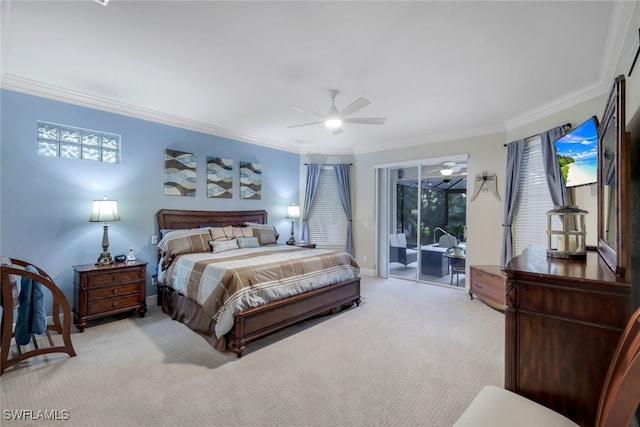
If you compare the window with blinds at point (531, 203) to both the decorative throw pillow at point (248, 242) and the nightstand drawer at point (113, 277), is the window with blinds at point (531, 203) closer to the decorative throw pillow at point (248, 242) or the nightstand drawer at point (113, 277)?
the decorative throw pillow at point (248, 242)

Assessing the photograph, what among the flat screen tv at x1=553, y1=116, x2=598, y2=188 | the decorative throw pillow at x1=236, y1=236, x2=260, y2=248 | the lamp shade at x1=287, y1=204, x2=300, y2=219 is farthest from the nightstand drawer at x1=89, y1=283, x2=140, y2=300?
the flat screen tv at x1=553, y1=116, x2=598, y2=188

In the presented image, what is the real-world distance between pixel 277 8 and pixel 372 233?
191 inches

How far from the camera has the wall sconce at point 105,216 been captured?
3554 millimetres

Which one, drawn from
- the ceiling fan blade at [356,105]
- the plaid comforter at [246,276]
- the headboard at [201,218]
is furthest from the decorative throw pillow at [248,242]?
the ceiling fan blade at [356,105]

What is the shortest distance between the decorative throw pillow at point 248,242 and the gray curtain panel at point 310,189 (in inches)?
72.2

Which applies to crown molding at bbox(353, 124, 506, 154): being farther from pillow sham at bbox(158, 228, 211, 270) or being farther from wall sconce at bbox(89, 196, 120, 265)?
wall sconce at bbox(89, 196, 120, 265)

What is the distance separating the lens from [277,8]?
6.82 feet

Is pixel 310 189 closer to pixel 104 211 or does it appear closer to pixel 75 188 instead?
pixel 104 211

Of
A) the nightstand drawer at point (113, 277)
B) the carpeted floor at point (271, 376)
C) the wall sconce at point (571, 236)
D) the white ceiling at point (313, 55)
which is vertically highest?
the white ceiling at point (313, 55)

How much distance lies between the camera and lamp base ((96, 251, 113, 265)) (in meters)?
3.61

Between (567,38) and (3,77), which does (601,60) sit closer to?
(567,38)

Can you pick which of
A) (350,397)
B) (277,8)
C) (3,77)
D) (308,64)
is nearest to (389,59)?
(308,64)

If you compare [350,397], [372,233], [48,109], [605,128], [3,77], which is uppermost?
[3,77]

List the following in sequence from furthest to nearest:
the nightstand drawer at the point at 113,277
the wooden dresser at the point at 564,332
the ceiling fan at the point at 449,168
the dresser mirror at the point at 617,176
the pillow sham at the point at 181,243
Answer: the ceiling fan at the point at 449,168
the pillow sham at the point at 181,243
the nightstand drawer at the point at 113,277
the dresser mirror at the point at 617,176
the wooden dresser at the point at 564,332
